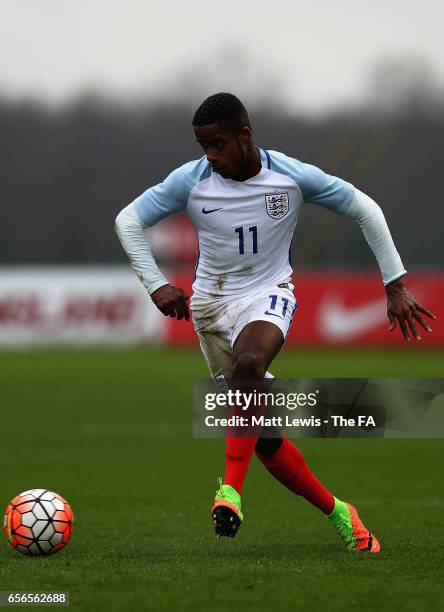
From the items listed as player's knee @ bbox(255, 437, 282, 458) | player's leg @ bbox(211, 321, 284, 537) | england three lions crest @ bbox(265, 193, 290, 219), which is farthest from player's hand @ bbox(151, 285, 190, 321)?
player's knee @ bbox(255, 437, 282, 458)

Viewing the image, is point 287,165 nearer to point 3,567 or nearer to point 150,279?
point 150,279

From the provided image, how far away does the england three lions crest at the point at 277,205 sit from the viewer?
20.1 ft

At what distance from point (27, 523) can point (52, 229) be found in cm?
2716

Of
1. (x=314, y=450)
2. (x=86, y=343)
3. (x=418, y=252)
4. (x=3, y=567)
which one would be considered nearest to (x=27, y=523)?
(x=3, y=567)

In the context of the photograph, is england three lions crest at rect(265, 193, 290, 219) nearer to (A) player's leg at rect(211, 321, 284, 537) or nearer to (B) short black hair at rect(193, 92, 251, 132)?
(B) short black hair at rect(193, 92, 251, 132)

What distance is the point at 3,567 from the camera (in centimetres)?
550

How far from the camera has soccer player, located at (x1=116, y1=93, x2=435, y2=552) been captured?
236 inches

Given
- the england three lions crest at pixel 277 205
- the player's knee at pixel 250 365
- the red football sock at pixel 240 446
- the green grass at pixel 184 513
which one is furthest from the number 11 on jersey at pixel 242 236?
the green grass at pixel 184 513

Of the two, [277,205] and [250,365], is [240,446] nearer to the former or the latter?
[250,365]

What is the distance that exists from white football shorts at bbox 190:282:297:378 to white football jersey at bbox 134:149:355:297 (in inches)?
2.2

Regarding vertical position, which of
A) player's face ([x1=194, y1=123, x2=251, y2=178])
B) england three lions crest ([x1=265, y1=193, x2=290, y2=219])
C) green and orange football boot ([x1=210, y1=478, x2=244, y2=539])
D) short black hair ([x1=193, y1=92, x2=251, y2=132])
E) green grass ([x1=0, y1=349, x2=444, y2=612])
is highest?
short black hair ([x1=193, y1=92, x2=251, y2=132])

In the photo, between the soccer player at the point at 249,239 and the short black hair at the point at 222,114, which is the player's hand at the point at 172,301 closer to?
the soccer player at the point at 249,239

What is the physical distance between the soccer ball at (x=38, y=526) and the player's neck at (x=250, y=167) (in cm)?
182

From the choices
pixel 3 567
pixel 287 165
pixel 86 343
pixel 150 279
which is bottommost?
pixel 86 343
